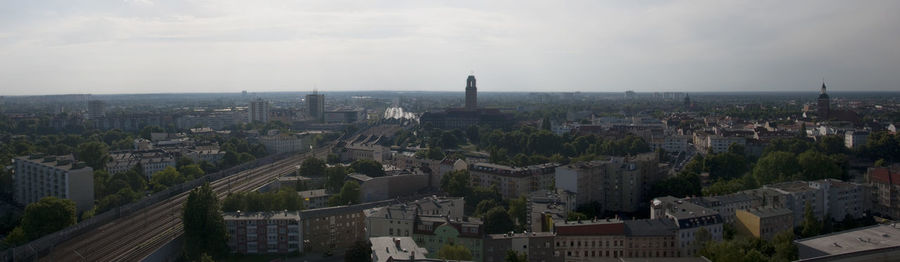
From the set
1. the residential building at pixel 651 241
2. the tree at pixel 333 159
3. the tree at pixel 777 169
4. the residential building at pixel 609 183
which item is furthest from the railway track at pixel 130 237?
the tree at pixel 777 169

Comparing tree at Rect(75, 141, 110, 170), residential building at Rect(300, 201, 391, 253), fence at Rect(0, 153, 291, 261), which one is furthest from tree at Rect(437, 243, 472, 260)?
tree at Rect(75, 141, 110, 170)

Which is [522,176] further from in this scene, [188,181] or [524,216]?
[188,181]

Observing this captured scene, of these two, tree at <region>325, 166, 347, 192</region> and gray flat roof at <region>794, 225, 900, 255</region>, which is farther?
tree at <region>325, 166, 347, 192</region>

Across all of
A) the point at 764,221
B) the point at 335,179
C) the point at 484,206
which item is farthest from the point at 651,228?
the point at 335,179

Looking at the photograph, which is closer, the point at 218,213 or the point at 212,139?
the point at 218,213

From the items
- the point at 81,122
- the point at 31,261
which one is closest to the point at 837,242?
the point at 31,261

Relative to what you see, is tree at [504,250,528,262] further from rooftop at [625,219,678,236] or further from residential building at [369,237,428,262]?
rooftop at [625,219,678,236]

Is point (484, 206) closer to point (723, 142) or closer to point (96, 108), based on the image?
point (723, 142)
